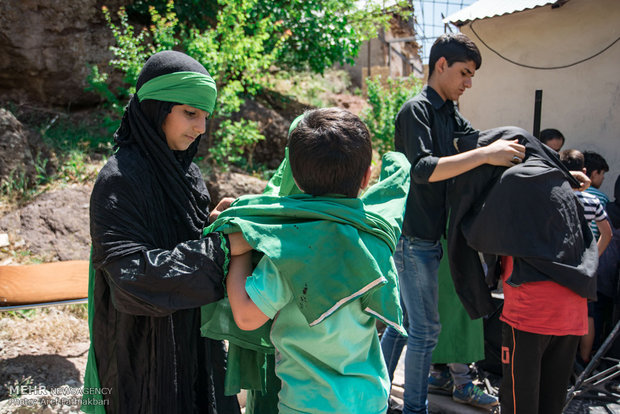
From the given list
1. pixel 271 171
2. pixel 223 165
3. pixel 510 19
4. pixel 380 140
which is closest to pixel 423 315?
pixel 510 19

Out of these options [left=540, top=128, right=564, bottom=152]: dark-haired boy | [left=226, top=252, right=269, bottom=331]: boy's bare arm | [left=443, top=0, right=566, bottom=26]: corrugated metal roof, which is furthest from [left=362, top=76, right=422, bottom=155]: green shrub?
[left=226, top=252, right=269, bottom=331]: boy's bare arm

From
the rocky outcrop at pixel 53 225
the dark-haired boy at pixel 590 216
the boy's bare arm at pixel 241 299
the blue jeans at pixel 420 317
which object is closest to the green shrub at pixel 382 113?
the dark-haired boy at pixel 590 216

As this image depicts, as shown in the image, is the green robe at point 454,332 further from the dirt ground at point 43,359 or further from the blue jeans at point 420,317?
the dirt ground at point 43,359

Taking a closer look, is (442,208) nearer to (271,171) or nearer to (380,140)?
(271,171)

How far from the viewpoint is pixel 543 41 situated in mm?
5281

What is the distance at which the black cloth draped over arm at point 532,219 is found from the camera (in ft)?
7.65

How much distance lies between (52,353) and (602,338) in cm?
432

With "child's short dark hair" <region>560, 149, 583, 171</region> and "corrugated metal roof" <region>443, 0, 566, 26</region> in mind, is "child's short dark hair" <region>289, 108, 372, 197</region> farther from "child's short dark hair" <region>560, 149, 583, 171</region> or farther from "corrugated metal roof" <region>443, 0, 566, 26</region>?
"corrugated metal roof" <region>443, 0, 566, 26</region>

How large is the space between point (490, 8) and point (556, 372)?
4244 mm

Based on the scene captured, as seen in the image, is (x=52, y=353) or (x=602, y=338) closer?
(x=52, y=353)

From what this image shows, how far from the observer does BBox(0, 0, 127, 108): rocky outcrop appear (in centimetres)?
673

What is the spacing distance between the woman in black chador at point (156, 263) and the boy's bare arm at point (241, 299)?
4 cm

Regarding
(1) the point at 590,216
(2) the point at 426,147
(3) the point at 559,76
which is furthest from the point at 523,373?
(3) the point at 559,76

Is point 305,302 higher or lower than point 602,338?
higher
